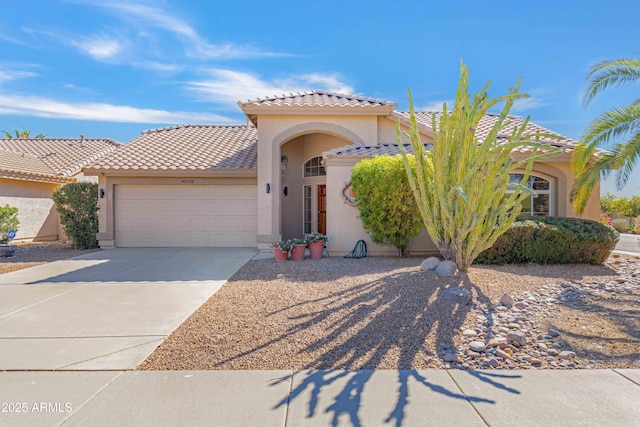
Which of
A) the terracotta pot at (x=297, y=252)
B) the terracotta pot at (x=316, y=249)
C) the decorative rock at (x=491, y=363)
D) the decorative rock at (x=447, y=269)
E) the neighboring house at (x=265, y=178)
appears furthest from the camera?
the neighboring house at (x=265, y=178)

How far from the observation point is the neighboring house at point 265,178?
39.9ft

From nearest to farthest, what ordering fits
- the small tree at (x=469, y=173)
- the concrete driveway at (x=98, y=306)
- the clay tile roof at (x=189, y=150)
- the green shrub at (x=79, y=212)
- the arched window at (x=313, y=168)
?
1. the concrete driveway at (x=98, y=306)
2. the small tree at (x=469, y=173)
3. the clay tile roof at (x=189, y=150)
4. the green shrub at (x=79, y=212)
5. the arched window at (x=313, y=168)

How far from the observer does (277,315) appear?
586 cm

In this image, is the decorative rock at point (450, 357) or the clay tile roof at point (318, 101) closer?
the decorative rock at point (450, 357)

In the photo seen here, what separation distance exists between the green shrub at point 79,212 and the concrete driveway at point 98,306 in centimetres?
280

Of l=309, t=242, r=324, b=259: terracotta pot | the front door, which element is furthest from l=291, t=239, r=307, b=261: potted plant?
the front door

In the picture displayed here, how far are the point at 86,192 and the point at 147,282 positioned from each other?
7.99m

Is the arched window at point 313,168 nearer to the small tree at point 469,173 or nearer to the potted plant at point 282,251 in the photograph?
the potted plant at point 282,251

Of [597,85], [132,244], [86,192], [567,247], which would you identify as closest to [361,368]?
[567,247]

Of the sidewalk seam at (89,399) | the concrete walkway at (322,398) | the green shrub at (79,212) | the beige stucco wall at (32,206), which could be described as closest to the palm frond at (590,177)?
the concrete walkway at (322,398)

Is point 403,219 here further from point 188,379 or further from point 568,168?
point 188,379

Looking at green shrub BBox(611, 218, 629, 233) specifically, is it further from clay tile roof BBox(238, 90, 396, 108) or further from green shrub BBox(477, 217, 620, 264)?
clay tile roof BBox(238, 90, 396, 108)

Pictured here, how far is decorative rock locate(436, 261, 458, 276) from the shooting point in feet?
25.3

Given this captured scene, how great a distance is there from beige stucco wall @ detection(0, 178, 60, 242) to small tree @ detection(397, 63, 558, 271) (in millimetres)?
16770
